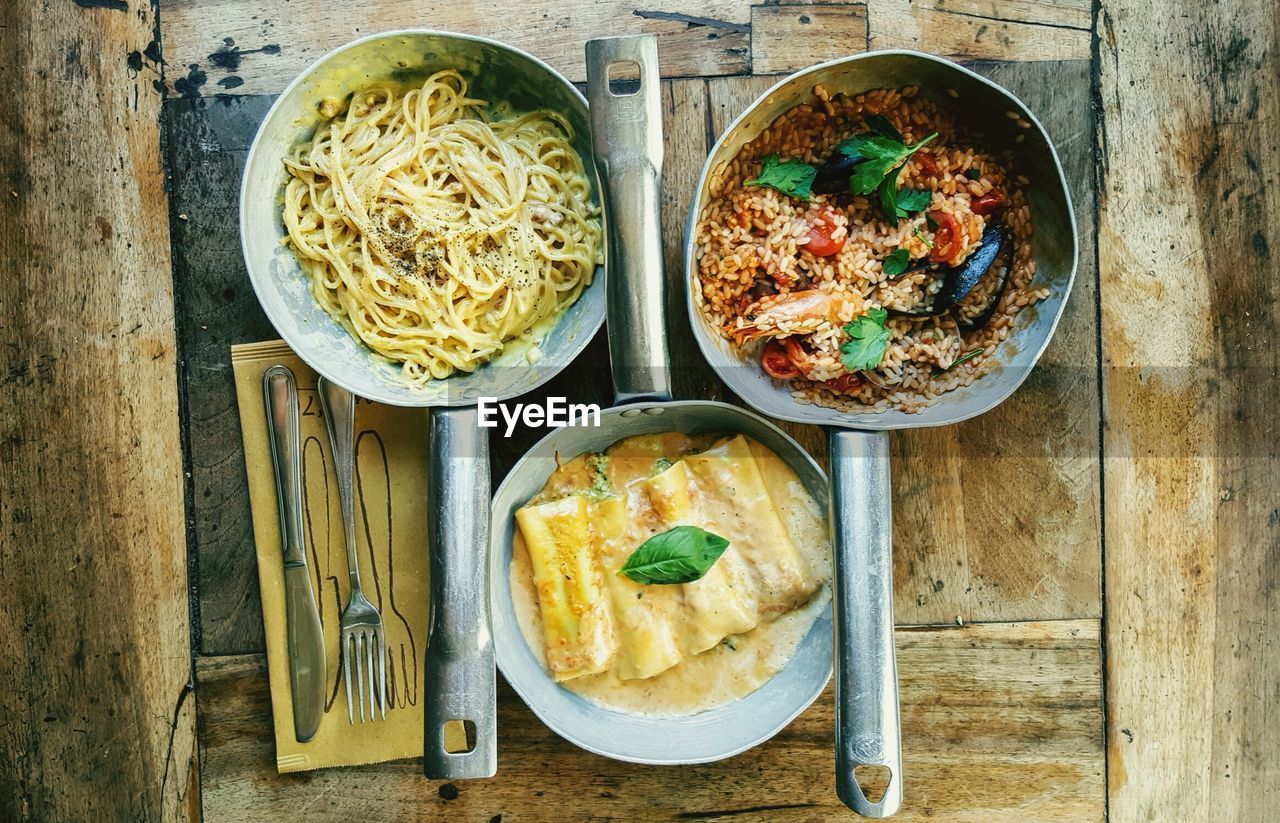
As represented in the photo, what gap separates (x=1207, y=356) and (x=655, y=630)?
1405mm

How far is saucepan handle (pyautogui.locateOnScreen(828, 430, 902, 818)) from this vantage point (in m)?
1.65

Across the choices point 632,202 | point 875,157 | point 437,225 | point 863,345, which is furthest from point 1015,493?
point 437,225

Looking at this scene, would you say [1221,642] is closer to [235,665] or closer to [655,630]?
[655,630]

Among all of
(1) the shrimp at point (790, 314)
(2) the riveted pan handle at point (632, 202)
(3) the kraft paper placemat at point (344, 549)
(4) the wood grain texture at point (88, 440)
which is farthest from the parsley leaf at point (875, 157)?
(4) the wood grain texture at point (88, 440)

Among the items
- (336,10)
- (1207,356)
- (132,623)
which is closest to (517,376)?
(336,10)

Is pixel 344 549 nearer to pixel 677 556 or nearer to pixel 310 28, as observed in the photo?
pixel 677 556

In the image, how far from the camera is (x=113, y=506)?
196 centimetres

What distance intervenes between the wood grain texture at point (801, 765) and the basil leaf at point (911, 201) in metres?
0.94

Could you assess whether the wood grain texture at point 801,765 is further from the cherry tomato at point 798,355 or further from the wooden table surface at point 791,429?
the cherry tomato at point 798,355

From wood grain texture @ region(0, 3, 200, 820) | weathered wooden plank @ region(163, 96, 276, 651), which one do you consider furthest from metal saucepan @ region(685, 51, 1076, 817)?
wood grain texture @ region(0, 3, 200, 820)

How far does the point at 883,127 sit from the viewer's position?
1785 millimetres

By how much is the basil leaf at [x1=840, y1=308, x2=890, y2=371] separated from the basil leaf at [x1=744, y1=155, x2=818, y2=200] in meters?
0.29

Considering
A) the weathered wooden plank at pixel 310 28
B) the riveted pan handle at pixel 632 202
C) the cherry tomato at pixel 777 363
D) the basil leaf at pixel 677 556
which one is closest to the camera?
the riveted pan handle at pixel 632 202

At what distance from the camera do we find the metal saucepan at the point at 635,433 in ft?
5.25
